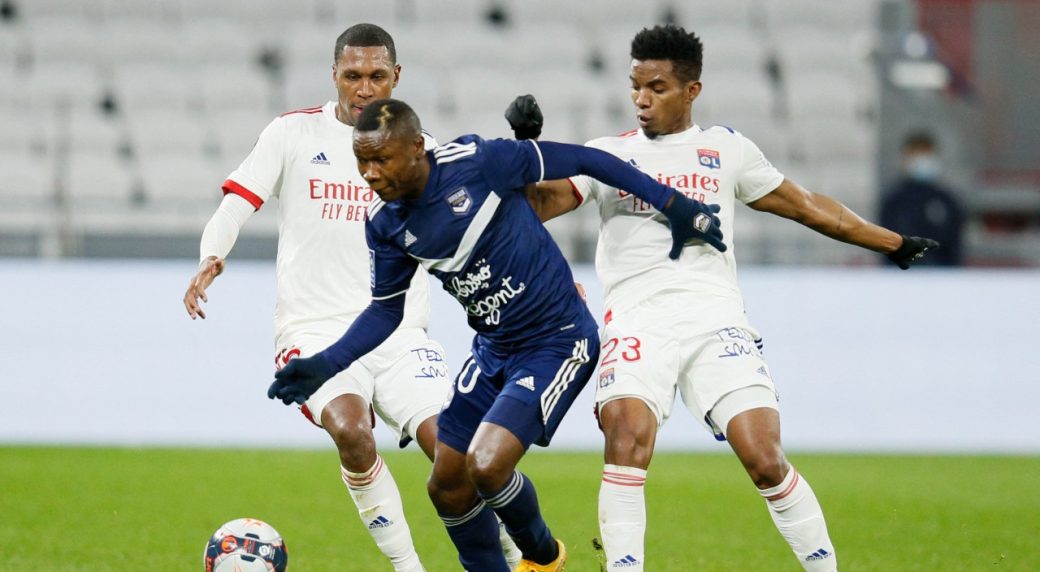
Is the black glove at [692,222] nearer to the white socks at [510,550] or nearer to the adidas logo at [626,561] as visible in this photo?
the adidas logo at [626,561]

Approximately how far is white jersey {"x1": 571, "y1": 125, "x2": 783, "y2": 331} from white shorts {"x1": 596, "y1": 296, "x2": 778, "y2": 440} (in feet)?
0.22

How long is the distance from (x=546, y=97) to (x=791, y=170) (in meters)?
2.61

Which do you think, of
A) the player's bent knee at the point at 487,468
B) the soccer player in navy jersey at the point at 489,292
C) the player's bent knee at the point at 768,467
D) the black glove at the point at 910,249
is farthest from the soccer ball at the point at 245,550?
the black glove at the point at 910,249

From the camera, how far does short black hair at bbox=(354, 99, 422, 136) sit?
4.92 metres

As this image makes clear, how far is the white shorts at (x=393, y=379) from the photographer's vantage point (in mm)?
6055

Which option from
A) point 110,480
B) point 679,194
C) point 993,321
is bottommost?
point 110,480

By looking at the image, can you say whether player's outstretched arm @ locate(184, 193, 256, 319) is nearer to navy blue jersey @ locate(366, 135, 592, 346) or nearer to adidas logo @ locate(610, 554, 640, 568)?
navy blue jersey @ locate(366, 135, 592, 346)

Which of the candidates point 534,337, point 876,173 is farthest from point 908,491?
point 534,337

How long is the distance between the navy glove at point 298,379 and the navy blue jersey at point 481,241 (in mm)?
396

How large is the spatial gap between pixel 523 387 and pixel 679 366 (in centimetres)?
72

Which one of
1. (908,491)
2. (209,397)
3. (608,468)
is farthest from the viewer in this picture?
(209,397)

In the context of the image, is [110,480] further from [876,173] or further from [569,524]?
[876,173]

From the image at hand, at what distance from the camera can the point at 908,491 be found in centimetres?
995

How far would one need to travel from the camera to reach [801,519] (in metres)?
5.41
